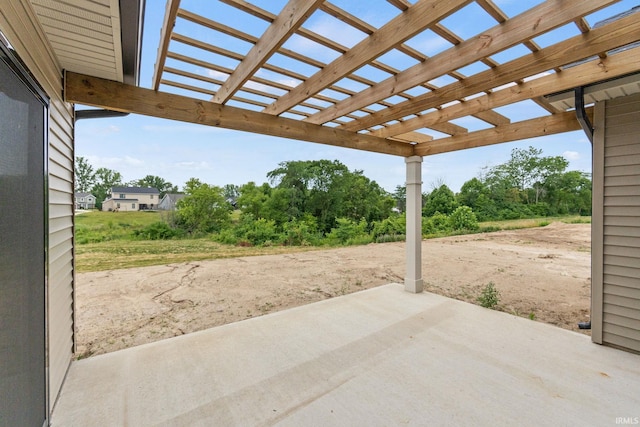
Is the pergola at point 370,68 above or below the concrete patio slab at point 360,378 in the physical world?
above

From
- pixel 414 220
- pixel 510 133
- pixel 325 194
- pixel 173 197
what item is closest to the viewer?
pixel 510 133

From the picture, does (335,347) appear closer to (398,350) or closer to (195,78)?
(398,350)

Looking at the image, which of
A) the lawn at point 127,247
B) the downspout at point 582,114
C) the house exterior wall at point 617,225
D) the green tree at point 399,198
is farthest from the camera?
the green tree at point 399,198

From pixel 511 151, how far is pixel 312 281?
15.4m

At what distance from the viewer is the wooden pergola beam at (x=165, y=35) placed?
4.34ft

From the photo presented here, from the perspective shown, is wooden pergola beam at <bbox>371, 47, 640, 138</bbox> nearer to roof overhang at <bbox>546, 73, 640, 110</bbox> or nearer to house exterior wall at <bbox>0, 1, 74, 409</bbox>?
roof overhang at <bbox>546, 73, 640, 110</bbox>

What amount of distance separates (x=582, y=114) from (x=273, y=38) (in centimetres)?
264

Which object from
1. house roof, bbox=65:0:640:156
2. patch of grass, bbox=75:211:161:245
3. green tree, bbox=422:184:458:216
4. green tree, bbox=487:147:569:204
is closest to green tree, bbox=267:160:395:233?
green tree, bbox=422:184:458:216

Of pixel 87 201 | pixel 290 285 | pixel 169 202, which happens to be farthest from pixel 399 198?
pixel 87 201

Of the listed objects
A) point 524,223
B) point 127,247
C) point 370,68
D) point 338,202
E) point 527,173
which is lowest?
point 127,247

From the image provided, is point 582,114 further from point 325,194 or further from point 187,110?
point 325,194

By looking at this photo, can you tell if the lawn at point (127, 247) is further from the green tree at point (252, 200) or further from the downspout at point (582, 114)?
the downspout at point (582, 114)

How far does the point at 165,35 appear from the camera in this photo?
1.54 m

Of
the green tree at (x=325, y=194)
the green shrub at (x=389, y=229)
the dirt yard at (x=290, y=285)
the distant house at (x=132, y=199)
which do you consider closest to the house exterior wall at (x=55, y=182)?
the dirt yard at (x=290, y=285)
